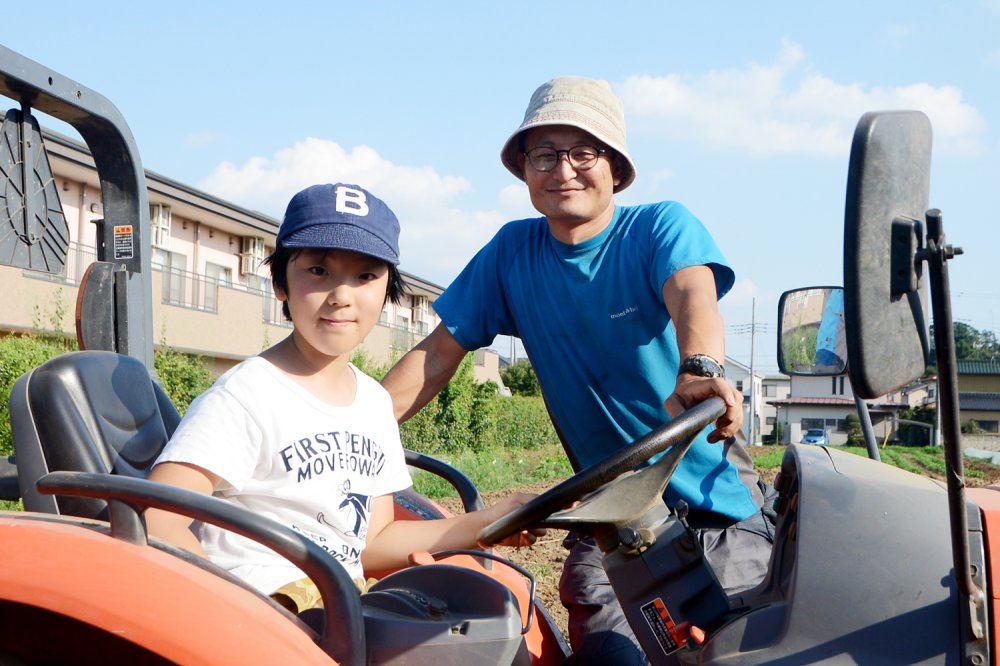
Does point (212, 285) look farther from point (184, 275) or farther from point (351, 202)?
point (351, 202)

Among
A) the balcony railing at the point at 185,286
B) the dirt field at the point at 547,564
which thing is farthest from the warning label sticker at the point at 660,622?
the balcony railing at the point at 185,286

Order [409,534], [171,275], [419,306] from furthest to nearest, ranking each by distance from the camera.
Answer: [419,306] < [171,275] < [409,534]

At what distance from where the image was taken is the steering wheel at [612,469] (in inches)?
60.2

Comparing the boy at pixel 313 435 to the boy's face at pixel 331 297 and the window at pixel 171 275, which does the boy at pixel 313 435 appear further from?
the window at pixel 171 275

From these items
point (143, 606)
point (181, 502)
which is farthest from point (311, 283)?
point (143, 606)

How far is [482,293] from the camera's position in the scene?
2.83 meters

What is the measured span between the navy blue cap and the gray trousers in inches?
29.6

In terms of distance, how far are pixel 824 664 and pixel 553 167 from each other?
1.44 metres

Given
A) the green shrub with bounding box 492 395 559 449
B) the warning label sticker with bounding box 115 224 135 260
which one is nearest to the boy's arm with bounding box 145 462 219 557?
the warning label sticker with bounding box 115 224 135 260

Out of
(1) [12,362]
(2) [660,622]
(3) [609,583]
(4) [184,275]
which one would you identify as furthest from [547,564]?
(4) [184,275]

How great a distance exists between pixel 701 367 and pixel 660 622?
1.50 ft

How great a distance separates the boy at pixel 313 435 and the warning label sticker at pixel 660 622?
0.86 feet

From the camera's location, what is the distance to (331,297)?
1947 mm

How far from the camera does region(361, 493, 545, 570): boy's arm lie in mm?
1969
